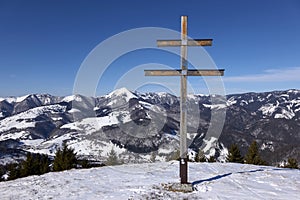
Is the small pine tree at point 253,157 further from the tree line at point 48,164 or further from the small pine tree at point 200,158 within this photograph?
the tree line at point 48,164

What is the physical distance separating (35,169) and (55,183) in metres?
25.2

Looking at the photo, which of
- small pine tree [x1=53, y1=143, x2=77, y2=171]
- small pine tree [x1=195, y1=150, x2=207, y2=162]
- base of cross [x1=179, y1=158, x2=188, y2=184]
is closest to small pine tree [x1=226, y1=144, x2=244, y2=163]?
small pine tree [x1=195, y1=150, x2=207, y2=162]

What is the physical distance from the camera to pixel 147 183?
50.2 feet

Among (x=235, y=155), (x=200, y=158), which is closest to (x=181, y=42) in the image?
(x=200, y=158)

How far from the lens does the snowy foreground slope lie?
12.9 meters

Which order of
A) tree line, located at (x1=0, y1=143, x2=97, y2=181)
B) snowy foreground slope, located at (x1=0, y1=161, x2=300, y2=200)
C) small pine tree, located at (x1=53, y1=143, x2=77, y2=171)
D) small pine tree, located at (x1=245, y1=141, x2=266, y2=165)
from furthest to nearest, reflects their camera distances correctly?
1. small pine tree, located at (x1=245, y1=141, x2=266, y2=165)
2. tree line, located at (x1=0, y1=143, x2=97, y2=181)
3. small pine tree, located at (x1=53, y1=143, x2=77, y2=171)
4. snowy foreground slope, located at (x1=0, y1=161, x2=300, y2=200)

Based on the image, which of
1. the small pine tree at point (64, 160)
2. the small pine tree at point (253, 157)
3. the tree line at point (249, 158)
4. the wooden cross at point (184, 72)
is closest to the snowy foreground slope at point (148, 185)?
the wooden cross at point (184, 72)

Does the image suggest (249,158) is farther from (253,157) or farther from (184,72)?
(184,72)

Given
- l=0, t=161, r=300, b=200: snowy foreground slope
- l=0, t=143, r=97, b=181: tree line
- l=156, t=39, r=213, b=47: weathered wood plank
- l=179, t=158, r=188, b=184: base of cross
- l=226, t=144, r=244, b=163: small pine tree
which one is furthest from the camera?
l=226, t=144, r=244, b=163: small pine tree

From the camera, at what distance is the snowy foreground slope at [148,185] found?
42.3 ft

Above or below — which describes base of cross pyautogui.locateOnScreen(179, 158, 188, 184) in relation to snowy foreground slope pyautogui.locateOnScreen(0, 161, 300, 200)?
above

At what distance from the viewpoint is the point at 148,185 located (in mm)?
14711

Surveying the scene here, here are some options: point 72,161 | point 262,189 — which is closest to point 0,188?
point 262,189

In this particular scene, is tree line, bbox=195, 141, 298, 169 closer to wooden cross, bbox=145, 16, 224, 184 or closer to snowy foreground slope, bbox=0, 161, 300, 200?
snowy foreground slope, bbox=0, 161, 300, 200
